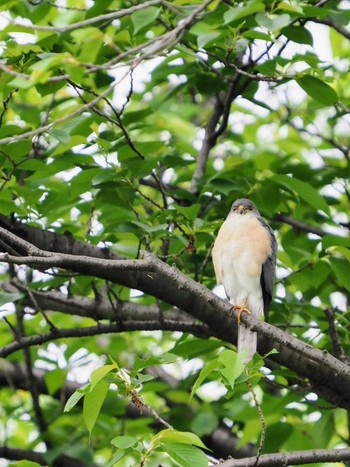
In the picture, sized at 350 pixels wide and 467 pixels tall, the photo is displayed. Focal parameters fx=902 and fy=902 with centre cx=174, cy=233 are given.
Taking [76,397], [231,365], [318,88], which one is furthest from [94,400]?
[318,88]

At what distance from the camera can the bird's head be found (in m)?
6.58

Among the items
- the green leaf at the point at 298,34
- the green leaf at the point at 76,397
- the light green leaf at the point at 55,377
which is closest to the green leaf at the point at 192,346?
the green leaf at the point at 76,397

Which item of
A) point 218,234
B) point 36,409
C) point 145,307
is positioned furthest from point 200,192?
point 36,409

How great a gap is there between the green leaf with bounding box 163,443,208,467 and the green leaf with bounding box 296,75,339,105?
2.53m

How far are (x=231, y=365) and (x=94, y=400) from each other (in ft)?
2.28

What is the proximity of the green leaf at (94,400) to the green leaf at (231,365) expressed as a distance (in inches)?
22.8

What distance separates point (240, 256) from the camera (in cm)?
689

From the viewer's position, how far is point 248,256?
6918mm

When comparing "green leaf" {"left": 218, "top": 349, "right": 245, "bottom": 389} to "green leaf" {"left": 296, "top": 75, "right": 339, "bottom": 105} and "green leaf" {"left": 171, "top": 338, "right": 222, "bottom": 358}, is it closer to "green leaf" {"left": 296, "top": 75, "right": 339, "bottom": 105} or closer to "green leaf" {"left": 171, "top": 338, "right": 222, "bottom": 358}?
"green leaf" {"left": 171, "top": 338, "right": 222, "bottom": 358}

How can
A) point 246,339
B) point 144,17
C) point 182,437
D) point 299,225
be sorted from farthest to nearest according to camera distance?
point 299,225, point 246,339, point 144,17, point 182,437

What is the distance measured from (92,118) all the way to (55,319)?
2547 mm

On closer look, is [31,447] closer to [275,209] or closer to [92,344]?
[92,344]

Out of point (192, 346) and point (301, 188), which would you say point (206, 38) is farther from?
point (192, 346)

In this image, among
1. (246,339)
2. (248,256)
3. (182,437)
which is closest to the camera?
(182,437)
